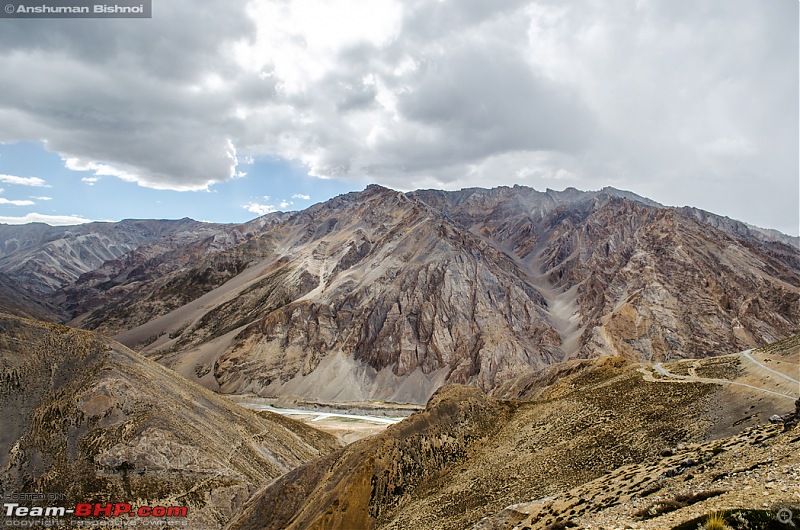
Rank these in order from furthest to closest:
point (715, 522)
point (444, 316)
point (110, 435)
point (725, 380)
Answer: point (444, 316) < point (110, 435) < point (725, 380) < point (715, 522)

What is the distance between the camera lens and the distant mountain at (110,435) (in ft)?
103

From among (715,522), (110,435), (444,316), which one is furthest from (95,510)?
(444,316)

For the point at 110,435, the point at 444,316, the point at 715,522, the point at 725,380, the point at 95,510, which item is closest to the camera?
the point at 715,522

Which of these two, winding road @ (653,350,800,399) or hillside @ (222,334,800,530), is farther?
winding road @ (653,350,800,399)

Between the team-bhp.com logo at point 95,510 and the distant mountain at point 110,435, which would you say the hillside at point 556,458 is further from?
the distant mountain at point 110,435

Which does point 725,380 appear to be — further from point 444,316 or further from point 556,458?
point 444,316

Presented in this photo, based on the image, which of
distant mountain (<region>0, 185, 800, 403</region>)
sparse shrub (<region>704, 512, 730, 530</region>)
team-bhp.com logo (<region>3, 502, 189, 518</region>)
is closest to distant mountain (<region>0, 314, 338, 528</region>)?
team-bhp.com logo (<region>3, 502, 189, 518</region>)

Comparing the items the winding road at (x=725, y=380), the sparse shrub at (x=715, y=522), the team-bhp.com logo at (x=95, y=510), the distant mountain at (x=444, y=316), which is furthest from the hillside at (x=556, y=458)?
the distant mountain at (x=444, y=316)

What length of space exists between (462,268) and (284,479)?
372ft

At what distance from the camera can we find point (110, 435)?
3416cm

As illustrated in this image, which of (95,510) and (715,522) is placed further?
(95,510)

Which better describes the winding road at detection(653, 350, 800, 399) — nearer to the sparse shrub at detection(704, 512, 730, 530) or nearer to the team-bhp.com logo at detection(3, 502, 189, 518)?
the sparse shrub at detection(704, 512, 730, 530)

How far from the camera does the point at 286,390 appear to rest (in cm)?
11631

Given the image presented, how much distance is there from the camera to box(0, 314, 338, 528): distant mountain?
3148 centimetres
